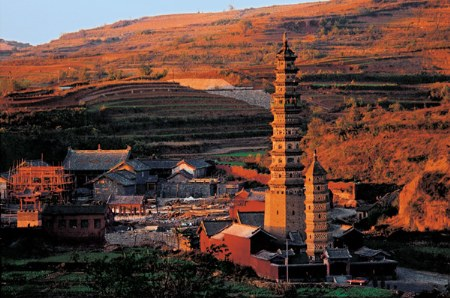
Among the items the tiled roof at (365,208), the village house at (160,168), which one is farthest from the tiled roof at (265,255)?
the village house at (160,168)

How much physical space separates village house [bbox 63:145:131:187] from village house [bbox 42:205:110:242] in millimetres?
13509

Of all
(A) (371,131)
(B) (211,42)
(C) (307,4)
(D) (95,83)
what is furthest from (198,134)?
(C) (307,4)

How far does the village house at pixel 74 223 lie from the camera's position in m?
51.8

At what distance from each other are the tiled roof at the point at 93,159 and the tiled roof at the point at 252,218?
61.3 feet

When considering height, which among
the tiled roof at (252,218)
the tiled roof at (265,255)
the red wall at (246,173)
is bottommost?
the tiled roof at (265,255)

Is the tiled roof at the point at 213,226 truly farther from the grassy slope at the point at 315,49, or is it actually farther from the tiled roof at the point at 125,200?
the grassy slope at the point at 315,49

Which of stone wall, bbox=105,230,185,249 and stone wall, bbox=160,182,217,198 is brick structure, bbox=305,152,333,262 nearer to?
stone wall, bbox=105,230,185,249

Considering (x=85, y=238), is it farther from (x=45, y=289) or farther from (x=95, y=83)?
(x=95, y=83)

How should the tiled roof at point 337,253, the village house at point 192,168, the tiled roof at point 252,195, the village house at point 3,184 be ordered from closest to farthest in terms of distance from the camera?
the tiled roof at point 337,253 → the tiled roof at point 252,195 → the village house at point 3,184 → the village house at point 192,168

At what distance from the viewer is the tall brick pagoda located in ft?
154

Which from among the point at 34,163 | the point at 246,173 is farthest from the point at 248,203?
the point at 34,163

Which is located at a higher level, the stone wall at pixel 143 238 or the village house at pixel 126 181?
the village house at pixel 126 181

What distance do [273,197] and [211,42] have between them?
92140 millimetres

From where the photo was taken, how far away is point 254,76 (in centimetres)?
Result: 9938
